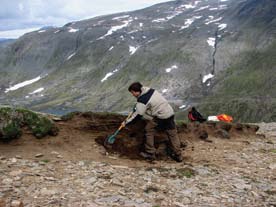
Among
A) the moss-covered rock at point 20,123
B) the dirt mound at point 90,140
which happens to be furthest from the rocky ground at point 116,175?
the moss-covered rock at point 20,123

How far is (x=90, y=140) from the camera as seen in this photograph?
60.6ft

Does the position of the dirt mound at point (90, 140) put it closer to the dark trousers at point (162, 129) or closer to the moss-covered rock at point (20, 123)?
the moss-covered rock at point (20, 123)

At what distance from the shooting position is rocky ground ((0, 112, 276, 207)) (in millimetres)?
12531

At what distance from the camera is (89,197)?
12367 mm

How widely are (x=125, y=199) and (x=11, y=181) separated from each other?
351cm

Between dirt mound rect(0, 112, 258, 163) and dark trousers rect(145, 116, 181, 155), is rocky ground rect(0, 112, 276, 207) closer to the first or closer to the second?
dirt mound rect(0, 112, 258, 163)

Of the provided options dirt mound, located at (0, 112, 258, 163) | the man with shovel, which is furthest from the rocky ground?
the man with shovel

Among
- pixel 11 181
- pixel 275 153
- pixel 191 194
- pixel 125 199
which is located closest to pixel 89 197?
pixel 125 199

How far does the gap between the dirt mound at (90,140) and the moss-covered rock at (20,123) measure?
26 cm

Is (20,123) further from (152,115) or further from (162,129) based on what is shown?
(162,129)

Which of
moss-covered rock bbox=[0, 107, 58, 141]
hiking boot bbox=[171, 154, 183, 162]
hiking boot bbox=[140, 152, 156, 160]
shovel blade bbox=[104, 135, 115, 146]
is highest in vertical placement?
moss-covered rock bbox=[0, 107, 58, 141]

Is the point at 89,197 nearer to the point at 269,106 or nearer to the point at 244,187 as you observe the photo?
the point at 244,187

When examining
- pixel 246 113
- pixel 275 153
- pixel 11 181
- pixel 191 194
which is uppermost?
pixel 11 181

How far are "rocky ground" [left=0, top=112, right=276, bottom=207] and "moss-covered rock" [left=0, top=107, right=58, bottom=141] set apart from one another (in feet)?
1.01
